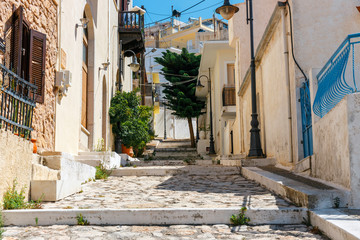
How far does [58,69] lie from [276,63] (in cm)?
495

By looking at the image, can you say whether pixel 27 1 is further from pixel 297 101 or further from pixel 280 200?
pixel 280 200

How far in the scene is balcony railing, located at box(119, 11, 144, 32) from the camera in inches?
822

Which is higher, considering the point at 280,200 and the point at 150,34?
the point at 150,34

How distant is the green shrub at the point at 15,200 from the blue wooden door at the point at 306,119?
15.2ft

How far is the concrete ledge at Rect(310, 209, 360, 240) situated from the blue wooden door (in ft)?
10.9

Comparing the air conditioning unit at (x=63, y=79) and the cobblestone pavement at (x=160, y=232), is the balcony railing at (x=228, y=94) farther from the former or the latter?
the cobblestone pavement at (x=160, y=232)

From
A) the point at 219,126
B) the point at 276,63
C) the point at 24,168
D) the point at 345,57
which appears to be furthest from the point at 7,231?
the point at 219,126

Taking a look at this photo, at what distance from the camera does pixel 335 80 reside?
537 centimetres

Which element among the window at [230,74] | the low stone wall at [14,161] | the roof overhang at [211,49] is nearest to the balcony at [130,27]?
the roof overhang at [211,49]

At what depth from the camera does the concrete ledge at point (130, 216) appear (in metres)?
4.58

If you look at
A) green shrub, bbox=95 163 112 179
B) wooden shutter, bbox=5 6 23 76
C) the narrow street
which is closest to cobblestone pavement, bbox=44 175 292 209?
the narrow street

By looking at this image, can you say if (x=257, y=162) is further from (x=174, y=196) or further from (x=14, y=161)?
(x=14, y=161)

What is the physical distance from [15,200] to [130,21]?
678 inches

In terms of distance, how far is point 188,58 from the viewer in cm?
3131
